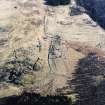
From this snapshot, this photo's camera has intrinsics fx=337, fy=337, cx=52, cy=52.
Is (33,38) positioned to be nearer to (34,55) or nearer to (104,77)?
(34,55)

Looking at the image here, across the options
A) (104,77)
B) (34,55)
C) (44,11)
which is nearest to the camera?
(104,77)

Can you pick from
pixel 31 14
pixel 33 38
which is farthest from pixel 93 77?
pixel 31 14

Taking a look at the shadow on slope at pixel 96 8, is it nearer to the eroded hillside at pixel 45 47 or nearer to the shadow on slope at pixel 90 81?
the eroded hillside at pixel 45 47

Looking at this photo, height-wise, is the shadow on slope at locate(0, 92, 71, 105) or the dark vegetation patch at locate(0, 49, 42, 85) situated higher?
the dark vegetation patch at locate(0, 49, 42, 85)

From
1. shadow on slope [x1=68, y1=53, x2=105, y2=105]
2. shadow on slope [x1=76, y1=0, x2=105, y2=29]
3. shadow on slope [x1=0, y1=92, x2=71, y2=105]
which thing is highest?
shadow on slope [x1=76, y1=0, x2=105, y2=29]

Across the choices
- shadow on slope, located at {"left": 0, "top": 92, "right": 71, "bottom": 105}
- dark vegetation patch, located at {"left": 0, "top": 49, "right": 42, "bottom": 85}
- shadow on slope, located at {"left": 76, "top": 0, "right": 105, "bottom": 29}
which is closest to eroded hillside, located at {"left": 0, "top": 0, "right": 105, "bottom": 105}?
dark vegetation patch, located at {"left": 0, "top": 49, "right": 42, "bottom": 85}

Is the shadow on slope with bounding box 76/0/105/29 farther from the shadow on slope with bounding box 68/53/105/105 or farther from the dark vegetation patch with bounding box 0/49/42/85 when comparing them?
the dark vegetation patch with bounding box 0/49/42/85

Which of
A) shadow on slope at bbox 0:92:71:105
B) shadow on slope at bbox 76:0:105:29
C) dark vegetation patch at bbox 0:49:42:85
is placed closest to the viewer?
shadow on slope at bbox 0:92:71:105
